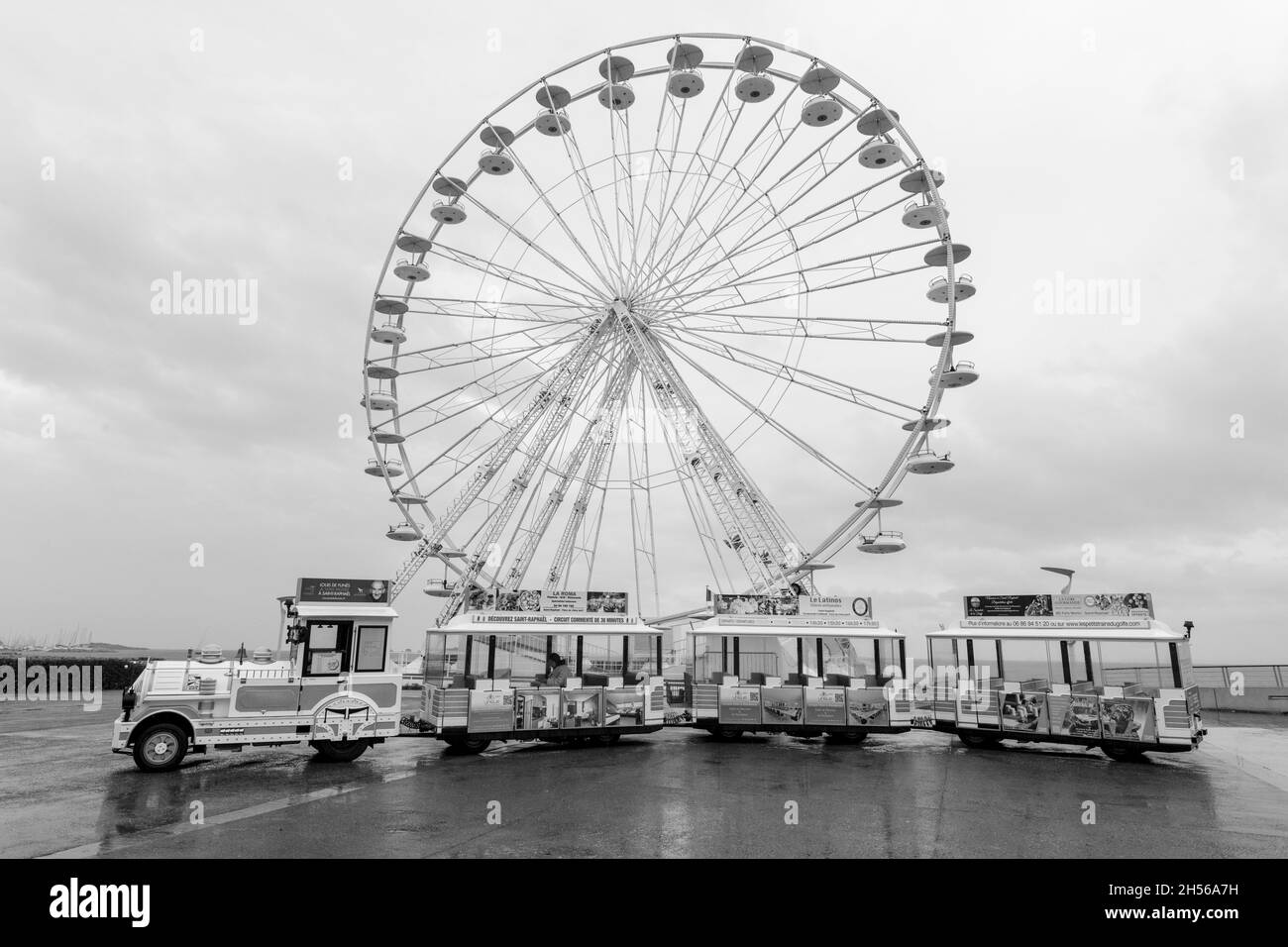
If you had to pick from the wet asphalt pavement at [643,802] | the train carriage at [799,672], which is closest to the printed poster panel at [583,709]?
the wet asphalt pavement at [643,802]

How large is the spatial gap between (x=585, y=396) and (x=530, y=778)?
14164 millimetres

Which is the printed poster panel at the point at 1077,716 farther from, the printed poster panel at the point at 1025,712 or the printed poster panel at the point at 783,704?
the printed poster panel at the point at 783,704

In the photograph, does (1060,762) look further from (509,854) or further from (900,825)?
(509,854)

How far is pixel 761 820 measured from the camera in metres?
9.16

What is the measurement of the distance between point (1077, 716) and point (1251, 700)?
13.9 metres

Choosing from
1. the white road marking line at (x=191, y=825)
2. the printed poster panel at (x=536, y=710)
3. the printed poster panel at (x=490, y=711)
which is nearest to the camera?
the white road marking line at (x=191, y=825)

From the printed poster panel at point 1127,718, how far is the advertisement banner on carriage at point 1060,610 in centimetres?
166

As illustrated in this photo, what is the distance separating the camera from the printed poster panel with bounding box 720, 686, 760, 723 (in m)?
17.4

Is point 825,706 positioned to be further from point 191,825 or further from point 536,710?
point 191,825

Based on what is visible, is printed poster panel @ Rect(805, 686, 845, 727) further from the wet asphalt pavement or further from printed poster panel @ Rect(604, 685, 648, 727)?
printed poster panel @ Rect(604, 685, 648, 727)

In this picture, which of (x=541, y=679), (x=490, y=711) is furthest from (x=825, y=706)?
(x=490, y=711)

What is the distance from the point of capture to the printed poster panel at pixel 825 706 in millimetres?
17281

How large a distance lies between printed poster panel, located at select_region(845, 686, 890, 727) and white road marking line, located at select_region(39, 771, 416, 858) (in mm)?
10311
